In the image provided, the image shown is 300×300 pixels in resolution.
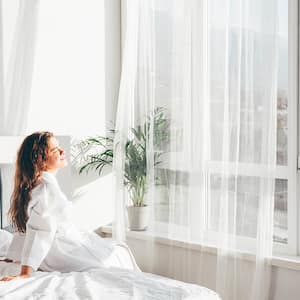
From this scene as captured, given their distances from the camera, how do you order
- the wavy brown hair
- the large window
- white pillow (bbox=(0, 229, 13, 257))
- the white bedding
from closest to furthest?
the white bedding < the wavy brown hair < white pillow (bbox=(0, 229, 13, 257)) < the large window

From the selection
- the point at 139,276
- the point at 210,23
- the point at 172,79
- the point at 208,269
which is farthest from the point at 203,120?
the point at 139,276

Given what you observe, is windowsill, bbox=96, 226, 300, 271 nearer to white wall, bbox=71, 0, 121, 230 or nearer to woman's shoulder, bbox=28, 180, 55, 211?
white wall, bbox=71, 0, 121, 230

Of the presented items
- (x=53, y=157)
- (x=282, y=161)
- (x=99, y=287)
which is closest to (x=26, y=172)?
(x=53, y=157)

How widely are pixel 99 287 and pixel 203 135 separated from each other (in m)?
1.24

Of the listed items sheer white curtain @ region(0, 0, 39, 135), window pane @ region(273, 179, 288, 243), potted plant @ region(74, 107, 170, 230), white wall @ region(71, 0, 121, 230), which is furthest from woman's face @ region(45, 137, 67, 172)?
window pane @ region(273, 179, 288, 243)

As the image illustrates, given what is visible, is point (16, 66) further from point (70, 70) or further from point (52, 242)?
point (52, 242)

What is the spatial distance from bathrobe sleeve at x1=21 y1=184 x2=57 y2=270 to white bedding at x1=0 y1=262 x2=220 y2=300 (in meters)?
0.09

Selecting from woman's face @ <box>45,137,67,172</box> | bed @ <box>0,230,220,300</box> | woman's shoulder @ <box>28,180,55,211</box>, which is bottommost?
bed @ <box>0,230,220,300</box>

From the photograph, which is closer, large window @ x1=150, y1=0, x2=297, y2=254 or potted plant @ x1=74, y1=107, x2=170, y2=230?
large window @ x1=150, y1=0, x2=297, y2=254

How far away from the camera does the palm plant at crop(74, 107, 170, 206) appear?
3248 mm

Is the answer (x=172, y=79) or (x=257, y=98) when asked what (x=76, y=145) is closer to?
(x=172, y=79)

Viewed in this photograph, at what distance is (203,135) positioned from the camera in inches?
120

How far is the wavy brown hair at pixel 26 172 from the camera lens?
2.52 m

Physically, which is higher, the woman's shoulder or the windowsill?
the woman's shoulder
